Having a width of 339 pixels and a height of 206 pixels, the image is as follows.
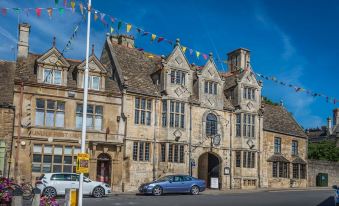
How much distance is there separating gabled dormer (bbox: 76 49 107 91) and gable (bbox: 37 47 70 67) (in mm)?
1202

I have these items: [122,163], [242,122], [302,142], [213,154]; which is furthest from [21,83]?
[302,142]

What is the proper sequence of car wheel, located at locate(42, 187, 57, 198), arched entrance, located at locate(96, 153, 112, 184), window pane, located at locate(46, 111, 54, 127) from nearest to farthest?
car wheel, located at locate(42, 187, 57, 198)
window pane, located at locate(46, 111, 54, 127)
arched entrance, located at locate(96, 153, 112, 184)

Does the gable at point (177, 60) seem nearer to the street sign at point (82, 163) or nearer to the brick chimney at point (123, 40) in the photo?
the brick chimney at point (123, 40)

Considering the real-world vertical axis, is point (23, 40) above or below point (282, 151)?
above

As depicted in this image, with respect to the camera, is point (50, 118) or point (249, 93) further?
point (249, 93)

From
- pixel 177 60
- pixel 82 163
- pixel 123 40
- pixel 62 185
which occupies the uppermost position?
pixel 123 40

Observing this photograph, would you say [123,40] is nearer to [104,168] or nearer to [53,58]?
[53,58]

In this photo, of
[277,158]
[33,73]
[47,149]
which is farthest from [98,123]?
[277,158]

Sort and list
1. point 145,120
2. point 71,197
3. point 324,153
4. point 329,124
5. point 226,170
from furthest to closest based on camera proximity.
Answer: point 329,124, point 324,153, point 226,170, point 145,120, point 71,197

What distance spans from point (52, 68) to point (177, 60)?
10498 mm

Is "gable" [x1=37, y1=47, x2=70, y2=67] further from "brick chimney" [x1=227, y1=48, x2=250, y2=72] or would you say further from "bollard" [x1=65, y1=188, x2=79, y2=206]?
"brick chimney" [x1=227, y1=48, x2=250, y2=72]

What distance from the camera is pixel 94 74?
34.3m

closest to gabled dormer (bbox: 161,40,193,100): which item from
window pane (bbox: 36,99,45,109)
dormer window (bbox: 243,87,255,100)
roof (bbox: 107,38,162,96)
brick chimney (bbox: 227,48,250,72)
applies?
roof (bbox: 107,38,162,96)

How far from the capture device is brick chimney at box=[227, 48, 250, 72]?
45625 mm
